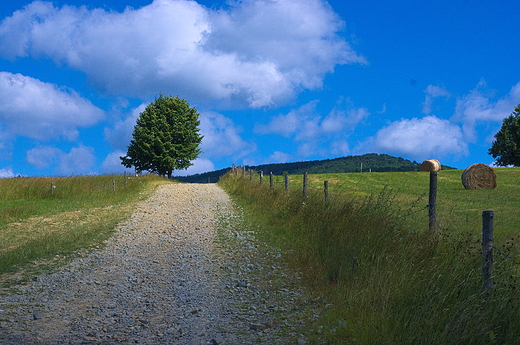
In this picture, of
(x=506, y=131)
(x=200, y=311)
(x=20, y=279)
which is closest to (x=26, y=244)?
(x=20, y=279)

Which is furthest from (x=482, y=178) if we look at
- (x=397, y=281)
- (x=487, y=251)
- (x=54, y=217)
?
(x=54, y=217)

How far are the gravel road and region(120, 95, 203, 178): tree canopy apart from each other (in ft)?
131

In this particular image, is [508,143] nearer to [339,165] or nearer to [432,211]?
[339,165]

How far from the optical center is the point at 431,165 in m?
45.3

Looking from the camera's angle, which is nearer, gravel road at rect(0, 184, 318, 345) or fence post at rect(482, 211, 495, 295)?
gravel road at rect(0, 184, 318, 345)

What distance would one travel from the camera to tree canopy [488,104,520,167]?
5812 cm

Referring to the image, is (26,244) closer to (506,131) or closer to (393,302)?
(393,302)

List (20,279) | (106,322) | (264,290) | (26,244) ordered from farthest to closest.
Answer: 1. (26,244)
2. (20,279)
3. (264,290)
4. (106,322)

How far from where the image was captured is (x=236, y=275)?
785 cm

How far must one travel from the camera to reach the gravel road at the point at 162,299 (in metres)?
5.18

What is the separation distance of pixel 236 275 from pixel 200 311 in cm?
192

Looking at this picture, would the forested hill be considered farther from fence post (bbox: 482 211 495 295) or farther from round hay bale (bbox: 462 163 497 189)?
fence post (bbox: 482 211 495 295)

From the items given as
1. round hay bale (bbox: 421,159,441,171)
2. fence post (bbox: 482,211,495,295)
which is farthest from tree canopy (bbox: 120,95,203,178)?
fence post (bbox: 482,211,495,295)

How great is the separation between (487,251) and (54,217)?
626 inches
